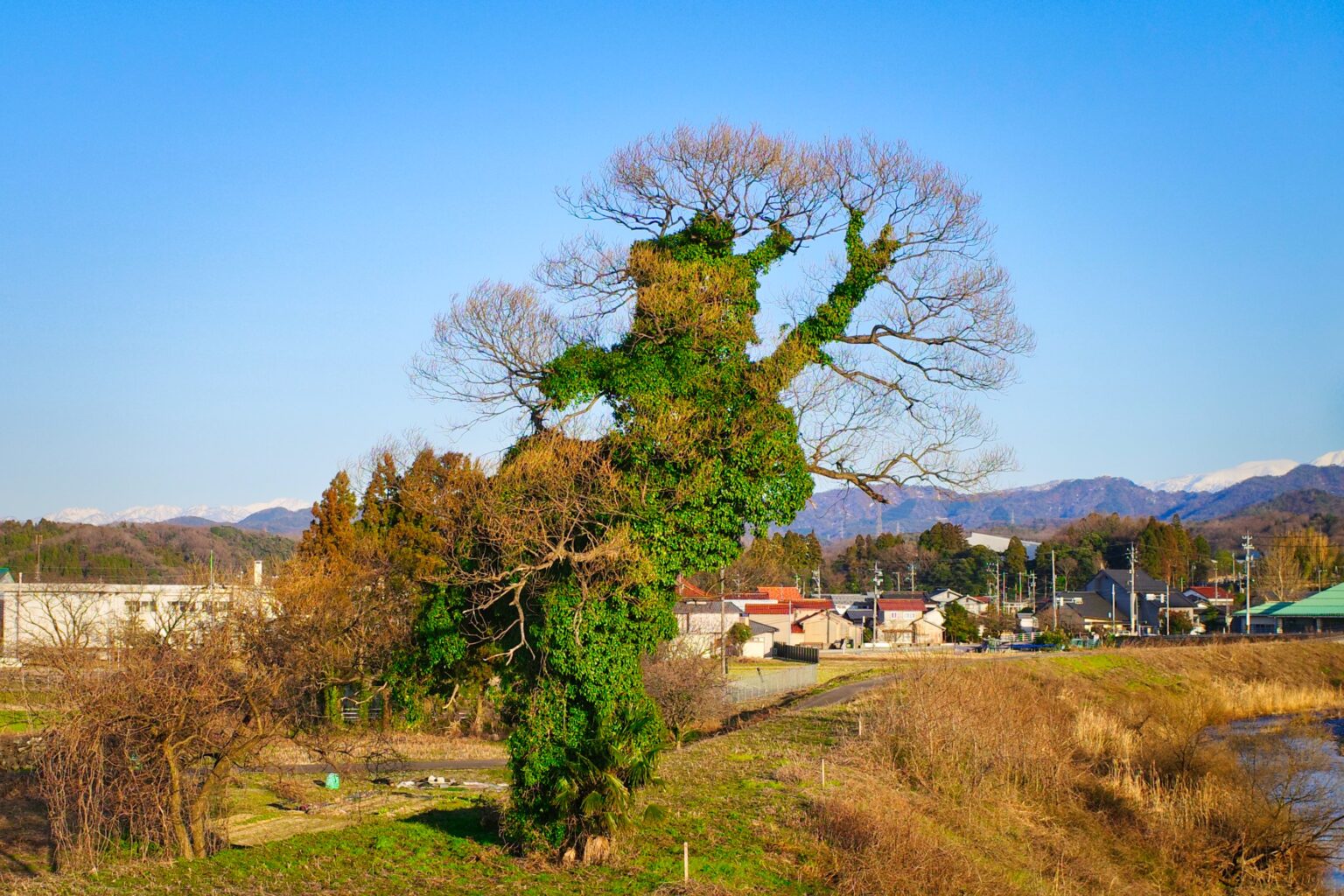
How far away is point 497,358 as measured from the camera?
719 inches

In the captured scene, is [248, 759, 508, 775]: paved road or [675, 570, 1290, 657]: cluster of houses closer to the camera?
[248, 759, 508, 775]: paved road

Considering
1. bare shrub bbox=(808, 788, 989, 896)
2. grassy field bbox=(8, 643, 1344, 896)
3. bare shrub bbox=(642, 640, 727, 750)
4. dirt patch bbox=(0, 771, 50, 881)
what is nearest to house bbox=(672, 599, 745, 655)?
bare shrub bbox=(642, 640, 727, 750)

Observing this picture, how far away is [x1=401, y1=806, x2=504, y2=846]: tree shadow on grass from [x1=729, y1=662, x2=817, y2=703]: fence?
22006 mm

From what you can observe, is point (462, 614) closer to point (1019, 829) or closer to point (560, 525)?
point (560, 525)

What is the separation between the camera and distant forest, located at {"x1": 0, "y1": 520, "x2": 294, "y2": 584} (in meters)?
85.2

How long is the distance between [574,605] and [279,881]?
5.09 meters

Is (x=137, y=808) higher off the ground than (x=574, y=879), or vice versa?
(x=137, y=808)

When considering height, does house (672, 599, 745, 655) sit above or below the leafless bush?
below

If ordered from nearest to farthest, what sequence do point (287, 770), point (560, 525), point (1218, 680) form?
1. point (560, 525)
2. point (287, 770)
3. point (1218, 680)

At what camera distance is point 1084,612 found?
3573 inches

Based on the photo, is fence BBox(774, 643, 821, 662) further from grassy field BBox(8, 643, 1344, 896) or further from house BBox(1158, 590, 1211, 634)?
house BBox(1158, 590, 1211, 634)

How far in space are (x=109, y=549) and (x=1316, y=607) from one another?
96.9m

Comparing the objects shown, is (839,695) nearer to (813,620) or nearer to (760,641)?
(760,641)

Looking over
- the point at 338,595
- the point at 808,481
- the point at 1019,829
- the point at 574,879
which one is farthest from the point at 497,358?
the point at 1019,829
